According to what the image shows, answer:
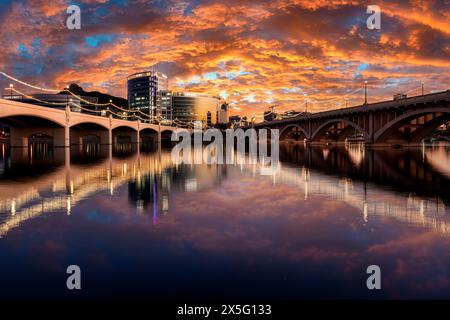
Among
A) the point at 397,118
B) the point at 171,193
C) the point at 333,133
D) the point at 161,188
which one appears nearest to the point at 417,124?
the point at 397,118

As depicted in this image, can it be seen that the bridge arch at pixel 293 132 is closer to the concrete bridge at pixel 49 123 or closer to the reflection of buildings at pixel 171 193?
the concrete bridge at pixel 49 123

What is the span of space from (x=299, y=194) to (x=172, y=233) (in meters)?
7.89

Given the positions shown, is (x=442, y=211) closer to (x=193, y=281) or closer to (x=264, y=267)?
(x=264, y=267)

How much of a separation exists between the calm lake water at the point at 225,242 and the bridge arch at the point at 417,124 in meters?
39.7

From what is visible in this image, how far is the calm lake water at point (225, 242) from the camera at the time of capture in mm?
5777

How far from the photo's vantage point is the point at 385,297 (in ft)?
17.8

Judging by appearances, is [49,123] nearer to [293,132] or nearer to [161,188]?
[161,188]

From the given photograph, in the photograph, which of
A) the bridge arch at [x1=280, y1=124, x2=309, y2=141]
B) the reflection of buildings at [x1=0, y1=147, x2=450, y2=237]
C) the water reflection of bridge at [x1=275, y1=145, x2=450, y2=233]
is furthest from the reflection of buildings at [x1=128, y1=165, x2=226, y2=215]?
the bridge arch at [x1=280, y1=124, x2=309, y2=141]

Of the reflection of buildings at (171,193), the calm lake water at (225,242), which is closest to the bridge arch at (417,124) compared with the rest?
the reflection of buildings at (171,193)

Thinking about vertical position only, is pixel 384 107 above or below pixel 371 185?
above

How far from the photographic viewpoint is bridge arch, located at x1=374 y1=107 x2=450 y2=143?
5063cm
